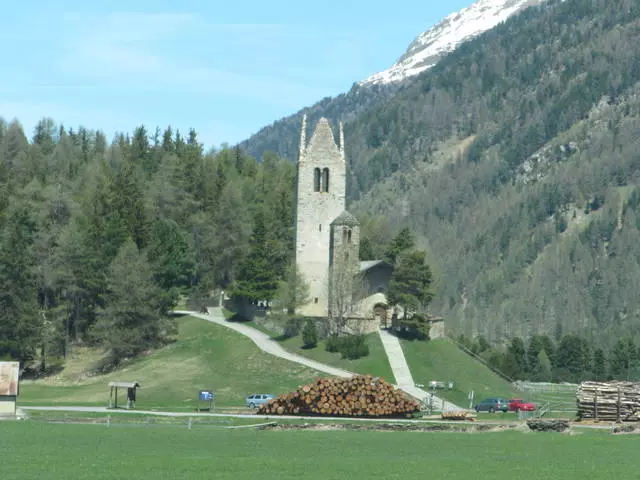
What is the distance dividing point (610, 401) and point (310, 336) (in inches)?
1460

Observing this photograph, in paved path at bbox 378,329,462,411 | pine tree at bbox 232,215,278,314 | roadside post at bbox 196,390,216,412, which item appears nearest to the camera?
roadside post at bbox 196,390,216,412

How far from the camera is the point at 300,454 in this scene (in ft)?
123

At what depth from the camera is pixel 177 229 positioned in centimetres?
11300

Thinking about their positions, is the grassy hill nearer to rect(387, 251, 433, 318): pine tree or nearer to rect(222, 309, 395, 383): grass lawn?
rect(222, 309, 395, 383): grass lawn

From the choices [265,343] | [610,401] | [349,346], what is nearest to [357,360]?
[349,346]

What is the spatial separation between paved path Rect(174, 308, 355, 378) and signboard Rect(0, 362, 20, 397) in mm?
24449

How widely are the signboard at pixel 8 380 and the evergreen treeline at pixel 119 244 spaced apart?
3083 centimetres

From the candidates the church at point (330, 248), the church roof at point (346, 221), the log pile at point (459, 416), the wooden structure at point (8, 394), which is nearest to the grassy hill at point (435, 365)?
the church at point (330, 248)

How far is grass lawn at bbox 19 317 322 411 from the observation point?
7625 centimetres

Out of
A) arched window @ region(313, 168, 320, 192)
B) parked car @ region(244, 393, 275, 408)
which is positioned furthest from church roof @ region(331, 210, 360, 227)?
parked car @ region(244, 393, 275, 408)

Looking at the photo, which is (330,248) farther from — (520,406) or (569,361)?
(569,361)

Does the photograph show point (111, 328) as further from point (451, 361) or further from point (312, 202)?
point (451, 361)

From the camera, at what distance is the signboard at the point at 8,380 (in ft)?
190

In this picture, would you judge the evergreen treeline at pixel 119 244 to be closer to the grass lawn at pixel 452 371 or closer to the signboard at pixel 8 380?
the grass lawn at pixel 452 371
